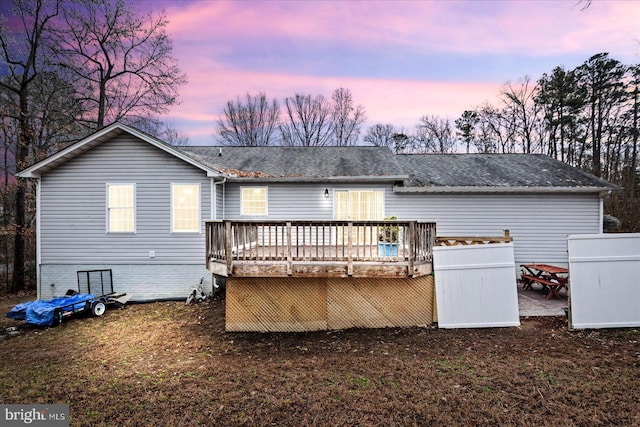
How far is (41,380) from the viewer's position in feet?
16.2

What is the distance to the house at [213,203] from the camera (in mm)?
9602

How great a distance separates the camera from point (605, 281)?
6184 millimetres

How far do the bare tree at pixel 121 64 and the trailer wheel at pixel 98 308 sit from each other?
10901 mm

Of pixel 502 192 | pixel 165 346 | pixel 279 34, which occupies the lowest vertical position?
pixel 165 346

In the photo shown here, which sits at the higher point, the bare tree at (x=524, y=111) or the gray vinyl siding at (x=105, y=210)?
the bare tree at (x=524, y=111)

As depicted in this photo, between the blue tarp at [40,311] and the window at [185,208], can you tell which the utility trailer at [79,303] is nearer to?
the blue tarp at [40,311]

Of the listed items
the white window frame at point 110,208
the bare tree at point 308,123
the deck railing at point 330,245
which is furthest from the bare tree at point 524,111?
the white window frame at point 110,208

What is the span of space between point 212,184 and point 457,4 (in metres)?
11.7

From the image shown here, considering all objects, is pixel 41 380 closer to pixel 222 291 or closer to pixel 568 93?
pixel 222 291

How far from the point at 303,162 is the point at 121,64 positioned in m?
12.1

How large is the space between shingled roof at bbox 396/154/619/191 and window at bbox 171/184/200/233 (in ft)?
23.4

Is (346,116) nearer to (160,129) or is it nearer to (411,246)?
(160,129)

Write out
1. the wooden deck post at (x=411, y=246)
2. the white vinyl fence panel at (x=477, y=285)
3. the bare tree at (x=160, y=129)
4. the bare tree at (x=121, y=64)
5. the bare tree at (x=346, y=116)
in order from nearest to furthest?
the wooden deck post at (x=411, y=246)
the white vinyl fence panel at (x=477, y=285)
the bare tree at (x=121, y=64)
the bare tree at (x=160, y=129)
the bare tree at (x=346, y=116)

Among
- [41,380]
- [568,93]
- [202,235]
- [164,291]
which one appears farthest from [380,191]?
[568,93]
